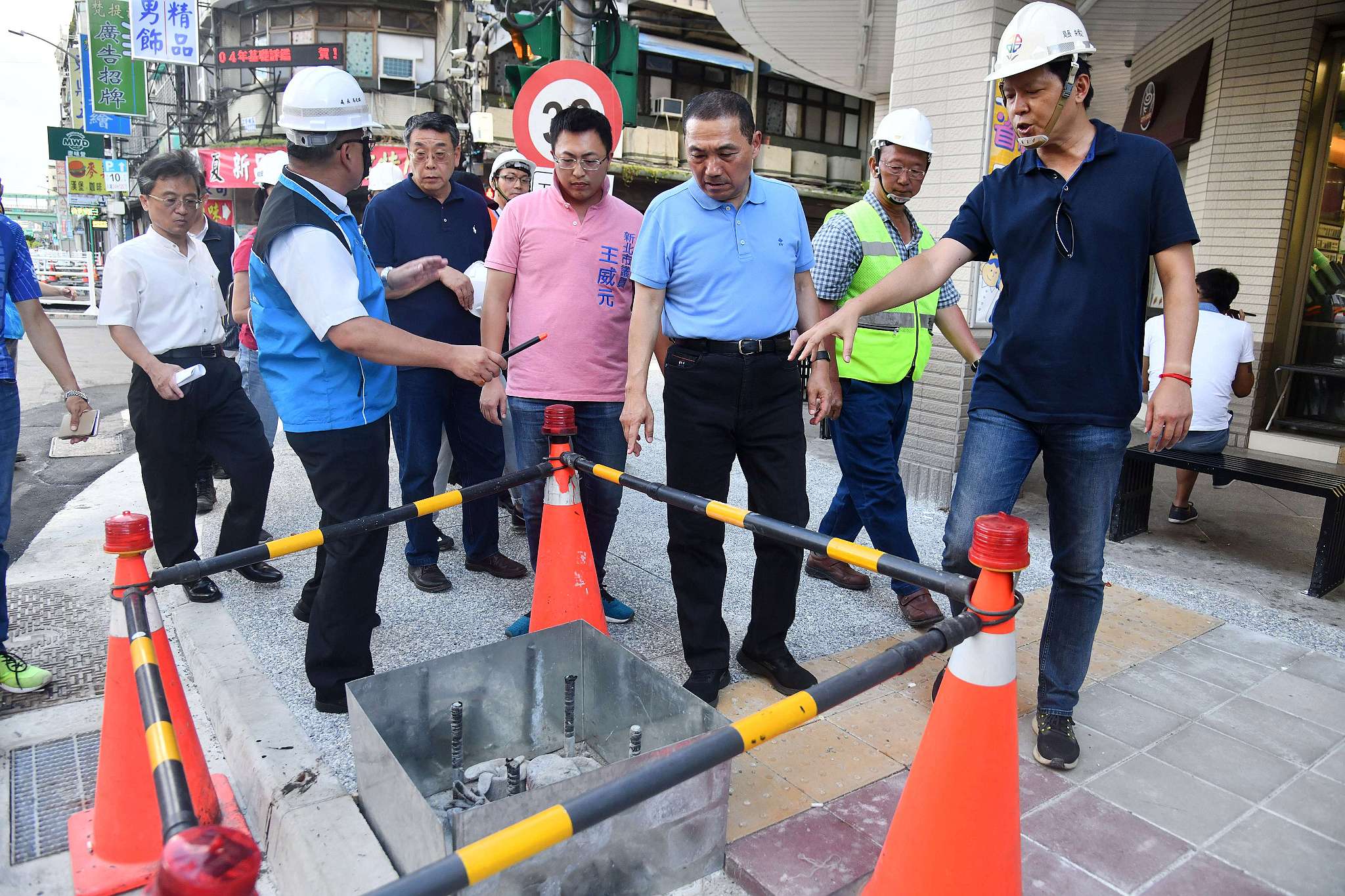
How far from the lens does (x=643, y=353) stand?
3.18m

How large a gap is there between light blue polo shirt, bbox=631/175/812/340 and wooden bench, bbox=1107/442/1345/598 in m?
2.15

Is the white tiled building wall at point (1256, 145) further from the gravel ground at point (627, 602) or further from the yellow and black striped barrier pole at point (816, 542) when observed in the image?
the yellow and black striped barrier pole at point (816, 542)

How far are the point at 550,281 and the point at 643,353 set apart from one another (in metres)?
0.69

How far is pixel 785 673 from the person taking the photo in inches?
128

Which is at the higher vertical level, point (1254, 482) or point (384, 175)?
point (384, 175)

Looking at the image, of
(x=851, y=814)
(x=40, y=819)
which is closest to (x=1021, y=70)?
(x=851, y=814)

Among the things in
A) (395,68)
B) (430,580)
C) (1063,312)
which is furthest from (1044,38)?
(395,68)

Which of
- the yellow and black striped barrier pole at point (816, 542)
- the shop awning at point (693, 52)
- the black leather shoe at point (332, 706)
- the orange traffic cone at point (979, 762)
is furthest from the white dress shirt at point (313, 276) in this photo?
the shop awning at point (693, 52)

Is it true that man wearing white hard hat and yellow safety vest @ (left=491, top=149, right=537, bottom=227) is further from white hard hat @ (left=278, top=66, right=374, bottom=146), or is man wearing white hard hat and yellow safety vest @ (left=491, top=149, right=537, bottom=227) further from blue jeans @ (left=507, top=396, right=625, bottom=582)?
white hard hat @ (left=278, top=66, right=374, bottom=146)

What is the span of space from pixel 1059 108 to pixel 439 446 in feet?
10.1

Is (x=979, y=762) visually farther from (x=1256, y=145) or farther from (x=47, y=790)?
(x=1256, y=145)

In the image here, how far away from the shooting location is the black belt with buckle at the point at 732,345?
121 inches

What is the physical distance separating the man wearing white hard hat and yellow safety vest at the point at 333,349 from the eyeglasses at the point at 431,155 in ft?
3.77

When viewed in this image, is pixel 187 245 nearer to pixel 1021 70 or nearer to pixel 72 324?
pixel 1021 70
